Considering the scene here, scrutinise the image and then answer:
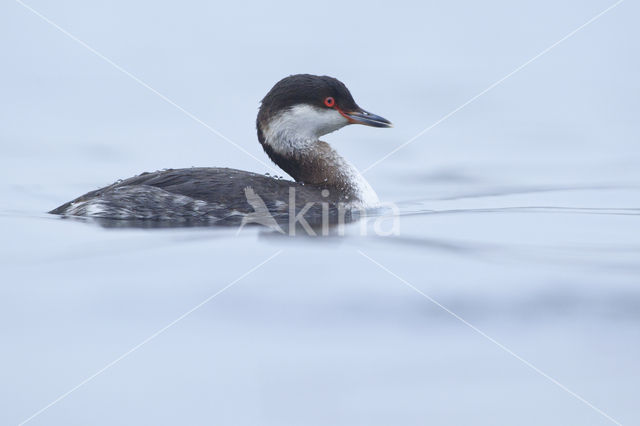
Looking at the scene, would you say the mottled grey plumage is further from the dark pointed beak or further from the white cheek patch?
the dark pointed beak

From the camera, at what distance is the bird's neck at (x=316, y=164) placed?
8.34 m

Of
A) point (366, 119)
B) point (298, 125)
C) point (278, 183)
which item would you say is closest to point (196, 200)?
point (278, 183)

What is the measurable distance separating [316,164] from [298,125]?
350 millimetres

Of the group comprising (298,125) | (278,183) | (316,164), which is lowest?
(278,183)

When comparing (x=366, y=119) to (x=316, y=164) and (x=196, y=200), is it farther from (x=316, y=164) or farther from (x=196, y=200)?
(x=196, y=200)

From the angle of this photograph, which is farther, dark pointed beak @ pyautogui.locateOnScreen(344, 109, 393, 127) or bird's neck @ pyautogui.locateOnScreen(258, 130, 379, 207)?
dark pointed beak @ pyautogui.locateOnScreen(344, 109, 393, 127)

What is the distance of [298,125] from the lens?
8.33m

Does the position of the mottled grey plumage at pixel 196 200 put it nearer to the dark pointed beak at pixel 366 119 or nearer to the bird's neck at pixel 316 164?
the bird's neck at pixel 316 164

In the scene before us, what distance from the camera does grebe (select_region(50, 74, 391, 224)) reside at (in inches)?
302

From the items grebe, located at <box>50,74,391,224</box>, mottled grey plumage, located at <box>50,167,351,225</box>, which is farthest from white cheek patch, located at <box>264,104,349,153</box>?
mottled grey plumage, located at <box>50,167,351,225</box>

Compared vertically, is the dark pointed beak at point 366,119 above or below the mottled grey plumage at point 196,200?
above

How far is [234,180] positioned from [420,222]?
143 cm

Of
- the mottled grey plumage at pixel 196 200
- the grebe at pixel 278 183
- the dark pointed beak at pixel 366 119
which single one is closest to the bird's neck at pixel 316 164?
the grebe at pixel 278 183

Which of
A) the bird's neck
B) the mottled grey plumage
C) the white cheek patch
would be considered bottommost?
the mottled grey plumage
